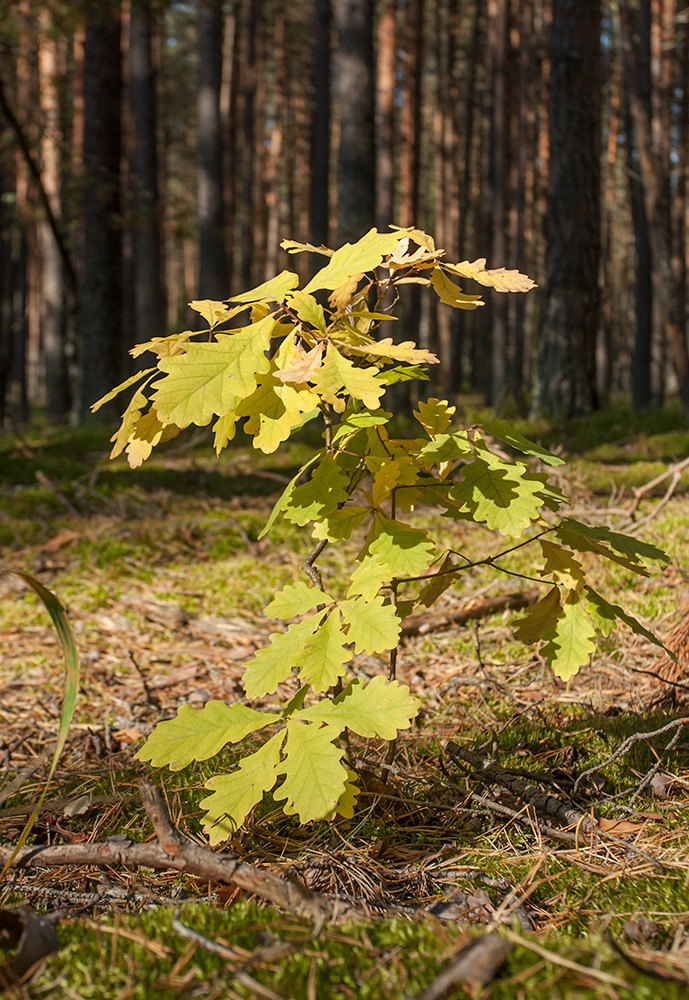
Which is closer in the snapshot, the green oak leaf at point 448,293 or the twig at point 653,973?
the twig at point 653,973

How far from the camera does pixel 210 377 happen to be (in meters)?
1.24

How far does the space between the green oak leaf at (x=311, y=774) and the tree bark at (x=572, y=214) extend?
6.51m

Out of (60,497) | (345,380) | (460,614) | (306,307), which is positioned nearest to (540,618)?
(345,380)

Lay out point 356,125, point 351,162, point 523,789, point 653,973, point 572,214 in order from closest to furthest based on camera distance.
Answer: point 653,973 < point 523,789 < point 351,162 < point 356,125 < point 572,214

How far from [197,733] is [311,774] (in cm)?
26

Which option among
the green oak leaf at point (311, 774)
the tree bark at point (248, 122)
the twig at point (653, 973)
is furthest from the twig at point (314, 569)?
the tree bark at point (248, 122)

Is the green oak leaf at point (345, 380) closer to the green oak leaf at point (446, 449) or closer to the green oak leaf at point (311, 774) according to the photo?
the green oak leaf at point (446, 449)

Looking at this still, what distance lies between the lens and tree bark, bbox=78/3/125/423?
829cm

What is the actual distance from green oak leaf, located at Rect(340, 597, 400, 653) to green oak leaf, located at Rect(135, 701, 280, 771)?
0.76 ft

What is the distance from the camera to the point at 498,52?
523 inches

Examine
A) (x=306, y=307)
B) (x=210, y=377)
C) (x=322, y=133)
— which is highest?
(x=322, y=133)

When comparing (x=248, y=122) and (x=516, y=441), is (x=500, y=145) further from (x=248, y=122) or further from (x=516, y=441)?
(x=516, y=441)

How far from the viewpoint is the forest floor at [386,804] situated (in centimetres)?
90

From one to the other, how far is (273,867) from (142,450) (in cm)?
87
